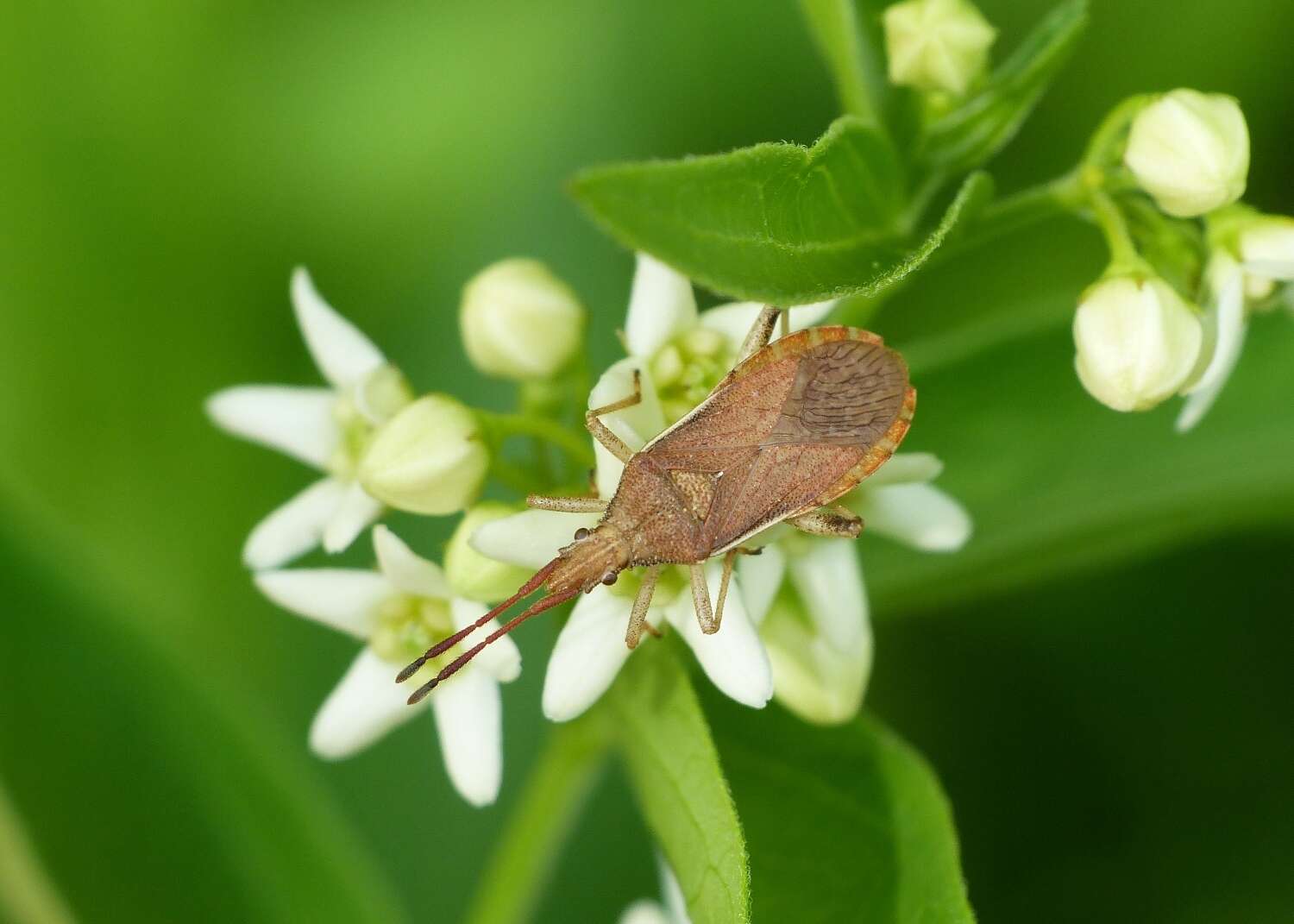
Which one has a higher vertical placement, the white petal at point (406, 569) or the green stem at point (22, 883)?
the white petal at point (406, 569)

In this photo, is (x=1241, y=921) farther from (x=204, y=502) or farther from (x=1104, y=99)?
(x=204, y=502)

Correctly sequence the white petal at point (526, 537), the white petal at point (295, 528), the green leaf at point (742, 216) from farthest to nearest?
the white petal at point (295, 528)
the white petal at point (526, 537)
the green leaf at point (742, 216)

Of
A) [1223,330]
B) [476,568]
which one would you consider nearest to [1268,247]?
[1223,330]

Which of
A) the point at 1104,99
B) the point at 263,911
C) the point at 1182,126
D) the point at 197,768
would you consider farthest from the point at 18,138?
the point at 1182,126

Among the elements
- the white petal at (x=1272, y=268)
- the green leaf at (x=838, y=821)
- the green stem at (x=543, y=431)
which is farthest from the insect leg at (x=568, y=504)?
the white petal at (x=1272, y=268)

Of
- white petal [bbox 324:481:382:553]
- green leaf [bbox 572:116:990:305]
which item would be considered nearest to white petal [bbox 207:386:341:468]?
white petal [bbox 324:481:382:553]

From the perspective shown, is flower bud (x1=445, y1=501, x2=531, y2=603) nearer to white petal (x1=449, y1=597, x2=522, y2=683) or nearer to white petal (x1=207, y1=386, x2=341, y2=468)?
white petal (x1=449, y1=597, x2=522, y2=683)

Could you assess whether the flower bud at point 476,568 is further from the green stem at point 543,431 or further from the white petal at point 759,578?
the white petal at point 759,578

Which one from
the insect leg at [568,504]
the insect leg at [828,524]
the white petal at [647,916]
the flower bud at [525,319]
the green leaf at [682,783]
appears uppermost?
the flower bud at [525,319]
